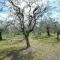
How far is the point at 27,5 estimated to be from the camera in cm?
3203

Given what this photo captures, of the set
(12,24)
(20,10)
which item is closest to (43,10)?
(20,10)

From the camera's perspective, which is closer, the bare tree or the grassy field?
the grassy field

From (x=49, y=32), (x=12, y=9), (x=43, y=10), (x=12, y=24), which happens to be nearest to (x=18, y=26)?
(x=12, y=24)

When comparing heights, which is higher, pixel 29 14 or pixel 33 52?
pixel 29 14

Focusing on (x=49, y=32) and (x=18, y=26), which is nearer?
(x=18, y=26)

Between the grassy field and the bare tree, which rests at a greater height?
the bare tree

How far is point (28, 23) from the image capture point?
3259 cm

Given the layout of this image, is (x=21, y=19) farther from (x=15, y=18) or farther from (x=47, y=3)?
(x=47, y=3)

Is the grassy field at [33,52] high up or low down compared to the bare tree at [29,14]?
down

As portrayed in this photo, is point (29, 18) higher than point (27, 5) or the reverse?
the reverse

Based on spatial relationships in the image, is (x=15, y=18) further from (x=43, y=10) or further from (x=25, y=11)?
(x=43, y=10)

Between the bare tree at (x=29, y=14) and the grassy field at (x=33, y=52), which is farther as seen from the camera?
the bare tree at (x=29, y=14)

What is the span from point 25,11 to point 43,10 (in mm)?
3335

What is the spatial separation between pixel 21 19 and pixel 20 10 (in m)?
1.63
